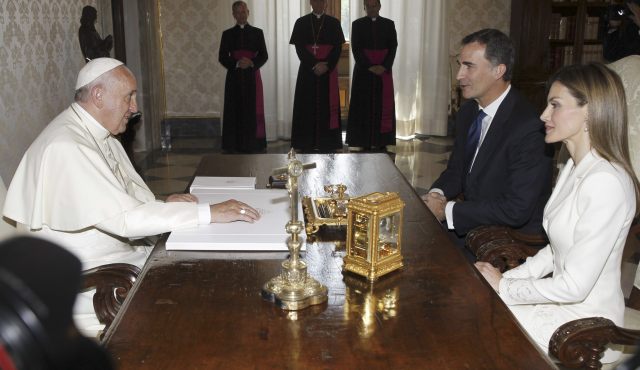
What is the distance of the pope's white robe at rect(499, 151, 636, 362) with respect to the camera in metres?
2.23

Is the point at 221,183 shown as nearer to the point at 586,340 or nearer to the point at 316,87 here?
the point at 586,340

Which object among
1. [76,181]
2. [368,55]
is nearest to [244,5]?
[368,55]

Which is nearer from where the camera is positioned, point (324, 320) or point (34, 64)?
point (324, 320)

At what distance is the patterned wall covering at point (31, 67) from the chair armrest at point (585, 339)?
2999 mm

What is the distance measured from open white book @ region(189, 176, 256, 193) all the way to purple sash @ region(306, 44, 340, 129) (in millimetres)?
6068

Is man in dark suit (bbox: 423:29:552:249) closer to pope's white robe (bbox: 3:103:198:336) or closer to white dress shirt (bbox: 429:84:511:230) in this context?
white dress shirt (bbox: 429:84:511:230)

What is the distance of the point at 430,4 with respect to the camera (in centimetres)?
1012

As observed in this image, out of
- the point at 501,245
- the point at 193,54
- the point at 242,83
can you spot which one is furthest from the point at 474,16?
the point at 501,245

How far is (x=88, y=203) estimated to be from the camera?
8.41 ft

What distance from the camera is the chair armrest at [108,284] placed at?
7.49 ft

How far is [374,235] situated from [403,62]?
861 centimetres

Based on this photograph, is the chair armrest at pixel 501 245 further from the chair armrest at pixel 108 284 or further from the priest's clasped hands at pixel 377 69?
the priest's clasped hands at pixel 377 69

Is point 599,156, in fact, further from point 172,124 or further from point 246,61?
point 172,124

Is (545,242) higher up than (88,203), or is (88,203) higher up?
(88,203)
